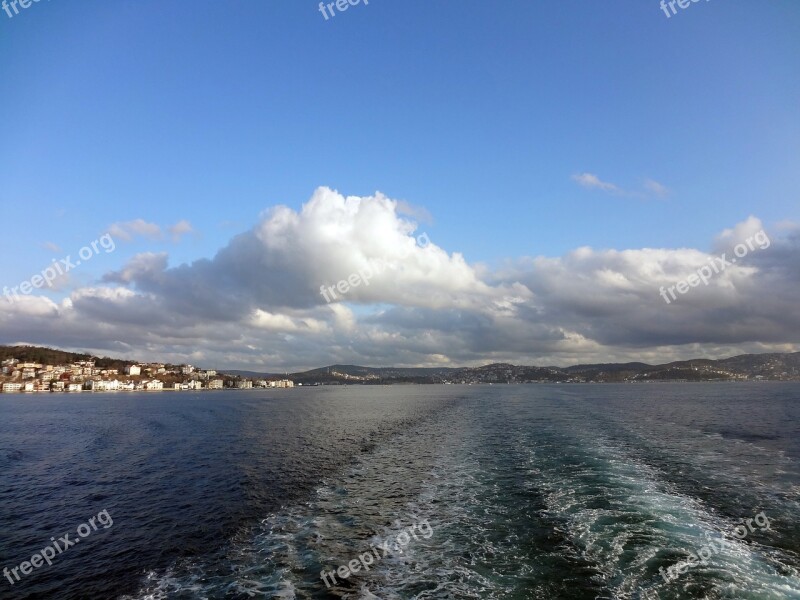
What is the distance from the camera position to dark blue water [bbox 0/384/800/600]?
693 inches

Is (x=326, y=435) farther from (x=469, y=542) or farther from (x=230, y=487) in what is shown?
(x=469, y=542)

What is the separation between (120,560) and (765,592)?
1056 inches

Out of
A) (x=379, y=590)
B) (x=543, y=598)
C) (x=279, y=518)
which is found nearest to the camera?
(x=543, y=598)

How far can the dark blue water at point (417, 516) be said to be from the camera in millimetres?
17594

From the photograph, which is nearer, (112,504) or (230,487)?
(112,504)

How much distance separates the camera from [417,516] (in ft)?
82.7

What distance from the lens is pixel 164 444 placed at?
56.5 meters

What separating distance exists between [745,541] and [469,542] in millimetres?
12828

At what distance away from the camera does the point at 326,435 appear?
203 ft

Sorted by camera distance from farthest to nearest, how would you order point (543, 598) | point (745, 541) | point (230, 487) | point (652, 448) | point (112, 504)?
point (652, 448) → point (230, 487) → point (112, 504) → point (745, 541) → point (543, 598)

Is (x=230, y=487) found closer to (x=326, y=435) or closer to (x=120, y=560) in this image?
(x=120, y=560)

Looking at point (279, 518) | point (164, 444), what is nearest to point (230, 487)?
point (279, 518)

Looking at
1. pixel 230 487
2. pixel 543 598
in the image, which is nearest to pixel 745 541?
pixel 543 598

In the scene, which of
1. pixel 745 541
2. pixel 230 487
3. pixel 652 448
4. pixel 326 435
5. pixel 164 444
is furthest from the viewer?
pixel 326 435
